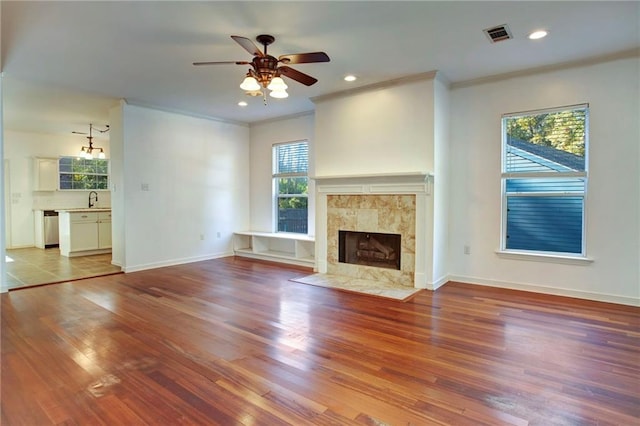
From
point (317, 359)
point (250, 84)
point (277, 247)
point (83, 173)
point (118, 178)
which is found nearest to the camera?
point (317, 359)

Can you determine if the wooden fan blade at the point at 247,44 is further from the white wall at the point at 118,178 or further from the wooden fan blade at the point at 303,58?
the white wall at the point at 118,178

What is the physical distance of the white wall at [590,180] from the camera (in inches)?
152

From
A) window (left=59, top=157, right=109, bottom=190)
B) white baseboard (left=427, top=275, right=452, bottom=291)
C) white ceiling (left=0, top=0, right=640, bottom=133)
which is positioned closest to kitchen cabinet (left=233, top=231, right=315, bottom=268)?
white baseboard (left=427, top=275, right=452, bottom=291)

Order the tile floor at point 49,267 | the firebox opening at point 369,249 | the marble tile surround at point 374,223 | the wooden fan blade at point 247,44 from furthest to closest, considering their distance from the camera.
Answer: the tile floor at point 49,267 → the firebox opening at point 369,249 → the marble tile surround at point 374,223 → the wooden fan blade at point 247,44

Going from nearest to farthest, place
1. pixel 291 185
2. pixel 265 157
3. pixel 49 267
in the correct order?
pixel 49 267, pixel 291 185, pixel 265 157

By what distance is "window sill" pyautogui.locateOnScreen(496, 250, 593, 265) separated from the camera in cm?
414

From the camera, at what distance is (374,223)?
5.00m

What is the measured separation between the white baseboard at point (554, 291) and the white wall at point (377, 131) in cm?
165

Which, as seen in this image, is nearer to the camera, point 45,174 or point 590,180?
point 590,180

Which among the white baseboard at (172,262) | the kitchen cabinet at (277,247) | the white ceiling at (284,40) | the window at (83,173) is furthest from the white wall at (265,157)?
the window at (83,173)

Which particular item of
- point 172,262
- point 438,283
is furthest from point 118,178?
point 438,283

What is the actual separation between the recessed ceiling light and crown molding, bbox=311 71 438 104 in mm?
1125

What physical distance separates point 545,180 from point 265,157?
4.92 meters

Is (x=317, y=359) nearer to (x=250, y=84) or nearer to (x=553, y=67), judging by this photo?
(x=250, y=84)
